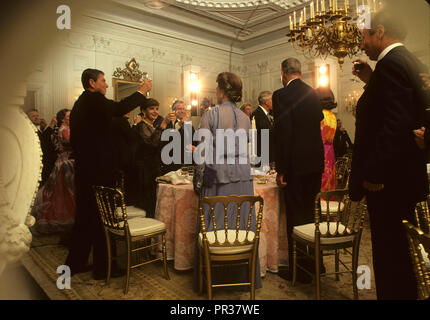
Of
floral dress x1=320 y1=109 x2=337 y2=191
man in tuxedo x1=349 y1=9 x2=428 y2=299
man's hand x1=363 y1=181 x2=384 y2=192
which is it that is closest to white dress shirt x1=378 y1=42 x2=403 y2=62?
man in tuxedo x1=349 y1=9 x2=428 y2=299

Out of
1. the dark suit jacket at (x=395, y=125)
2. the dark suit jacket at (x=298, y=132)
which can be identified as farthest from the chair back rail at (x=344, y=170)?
the dark suit jacket at (x=395, y=125)

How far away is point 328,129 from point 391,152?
1.93m

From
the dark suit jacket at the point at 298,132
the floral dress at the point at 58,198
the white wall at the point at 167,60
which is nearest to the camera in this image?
the dark suit jacket at the point at 298,132

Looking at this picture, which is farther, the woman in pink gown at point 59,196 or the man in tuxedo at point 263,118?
the man in tuxedo at point 263,118

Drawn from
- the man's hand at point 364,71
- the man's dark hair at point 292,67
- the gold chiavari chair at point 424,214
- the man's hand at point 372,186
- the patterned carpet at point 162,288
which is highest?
the man's dark hair at point 292,67

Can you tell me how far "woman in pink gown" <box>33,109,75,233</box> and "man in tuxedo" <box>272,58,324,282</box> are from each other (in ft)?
8.84

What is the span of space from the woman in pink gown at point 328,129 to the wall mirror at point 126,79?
472 cm

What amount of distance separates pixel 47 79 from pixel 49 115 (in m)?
0.66

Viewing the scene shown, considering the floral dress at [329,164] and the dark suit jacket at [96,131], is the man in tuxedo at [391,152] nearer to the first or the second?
the dark suit jacket at [96,131]

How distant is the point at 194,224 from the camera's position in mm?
2654

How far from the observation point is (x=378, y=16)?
1.56 metres

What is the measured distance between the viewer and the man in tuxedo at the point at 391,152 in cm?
145

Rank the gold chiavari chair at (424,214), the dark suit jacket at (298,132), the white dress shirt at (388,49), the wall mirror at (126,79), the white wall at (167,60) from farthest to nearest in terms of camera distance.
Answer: the wall mirror at (126,79)
the white wall at (167,60)
the dark suit jacket at (298,132)
the white dress shirt at (388,49)
the gold chiavari chair at (424,214)

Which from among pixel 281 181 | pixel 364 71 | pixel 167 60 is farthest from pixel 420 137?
pixel 167 60
